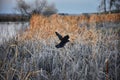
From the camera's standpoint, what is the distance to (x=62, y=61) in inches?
102

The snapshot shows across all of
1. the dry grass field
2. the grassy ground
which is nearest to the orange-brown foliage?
the dry grass field

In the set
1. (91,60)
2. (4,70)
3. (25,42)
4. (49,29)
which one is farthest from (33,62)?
(49,29)

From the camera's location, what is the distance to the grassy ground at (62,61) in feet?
7.38

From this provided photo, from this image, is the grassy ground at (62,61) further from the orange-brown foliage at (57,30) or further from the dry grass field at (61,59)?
the orange-brown foliage at (57,30)

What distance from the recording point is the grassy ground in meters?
2.25

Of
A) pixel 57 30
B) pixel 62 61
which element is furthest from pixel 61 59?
pixel 57 30

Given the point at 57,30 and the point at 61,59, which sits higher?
the point at 57,30

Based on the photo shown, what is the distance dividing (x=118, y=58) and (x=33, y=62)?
0.82 m

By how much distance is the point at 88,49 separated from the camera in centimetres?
311

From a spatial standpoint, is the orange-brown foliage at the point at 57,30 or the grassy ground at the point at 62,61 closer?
the grassy ground at the point at 62,61

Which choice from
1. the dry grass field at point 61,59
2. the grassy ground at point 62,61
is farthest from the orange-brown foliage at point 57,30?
the grassy ground at point 62,61

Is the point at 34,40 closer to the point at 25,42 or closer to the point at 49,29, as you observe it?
the point at 25,42

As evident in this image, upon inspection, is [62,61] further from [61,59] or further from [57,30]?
[57,30]

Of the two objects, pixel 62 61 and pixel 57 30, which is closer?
pixel 62 61
